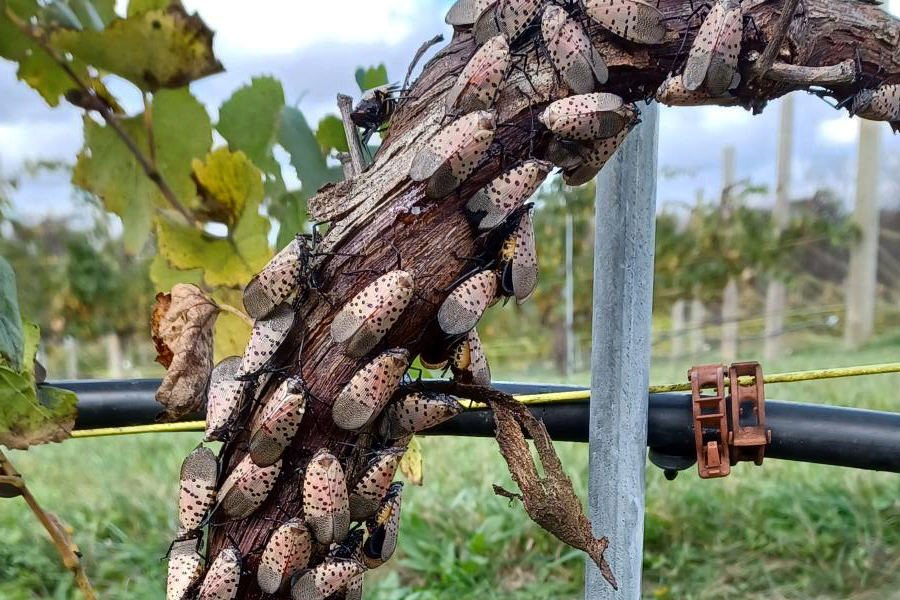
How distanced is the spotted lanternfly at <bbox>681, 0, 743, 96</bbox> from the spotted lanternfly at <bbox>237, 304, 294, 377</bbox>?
0.30m

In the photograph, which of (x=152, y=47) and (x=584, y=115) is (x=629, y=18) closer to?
(x=584, y=115)

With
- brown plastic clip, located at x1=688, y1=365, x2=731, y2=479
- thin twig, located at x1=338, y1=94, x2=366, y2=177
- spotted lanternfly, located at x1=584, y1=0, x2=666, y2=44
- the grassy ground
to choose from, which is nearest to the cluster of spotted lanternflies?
spotted lanternfly, located at x1=584, y1=0, x2=666, y2=44

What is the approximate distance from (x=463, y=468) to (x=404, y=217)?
57.2 inches

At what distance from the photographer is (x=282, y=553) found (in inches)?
16.9

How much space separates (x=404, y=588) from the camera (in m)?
1.19

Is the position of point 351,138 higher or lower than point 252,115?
lower

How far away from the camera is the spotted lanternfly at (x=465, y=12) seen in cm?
45

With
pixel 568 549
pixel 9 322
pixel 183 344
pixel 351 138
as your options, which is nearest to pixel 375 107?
pixel 351 138

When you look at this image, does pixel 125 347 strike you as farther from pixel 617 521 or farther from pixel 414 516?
pixel 617 521

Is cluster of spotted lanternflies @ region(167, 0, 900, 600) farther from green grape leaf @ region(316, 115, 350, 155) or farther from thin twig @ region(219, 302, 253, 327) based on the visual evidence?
green grape leaf @ region(316, 115, 350, 155)

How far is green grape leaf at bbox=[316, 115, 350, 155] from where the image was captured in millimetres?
739

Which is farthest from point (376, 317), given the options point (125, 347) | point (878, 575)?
point (125, 347)

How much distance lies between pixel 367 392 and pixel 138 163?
0.44m

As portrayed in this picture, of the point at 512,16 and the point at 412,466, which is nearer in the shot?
the point at 512,16
